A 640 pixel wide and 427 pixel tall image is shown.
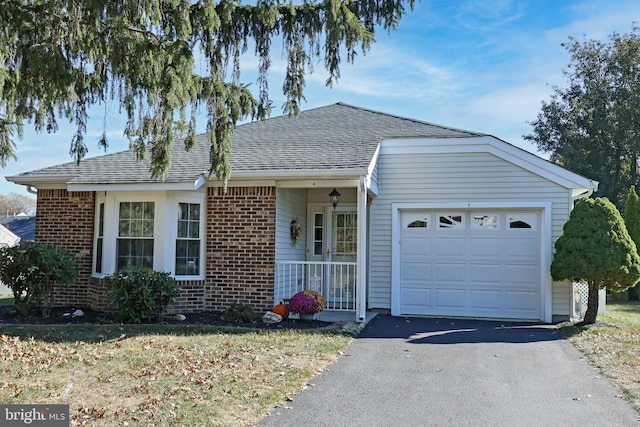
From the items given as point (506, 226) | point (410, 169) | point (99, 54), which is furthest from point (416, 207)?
point (99, 54)

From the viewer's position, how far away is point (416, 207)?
1071cm

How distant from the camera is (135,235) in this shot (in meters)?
10.2

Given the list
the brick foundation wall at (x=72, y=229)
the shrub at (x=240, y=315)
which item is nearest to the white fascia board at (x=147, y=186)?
the brick foundation wall at (x=72, y=229)

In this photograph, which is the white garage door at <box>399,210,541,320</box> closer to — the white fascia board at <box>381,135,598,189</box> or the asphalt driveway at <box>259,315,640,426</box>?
the white fascia board at <box>381,135,598,189</box>

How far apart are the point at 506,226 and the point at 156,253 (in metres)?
6.74

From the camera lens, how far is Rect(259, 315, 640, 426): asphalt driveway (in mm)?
4648

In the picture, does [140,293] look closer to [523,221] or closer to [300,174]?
[300,174]

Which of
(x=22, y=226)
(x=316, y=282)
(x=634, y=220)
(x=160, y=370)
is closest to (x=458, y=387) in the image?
(x=160, y=370)

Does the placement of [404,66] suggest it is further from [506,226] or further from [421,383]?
[421,383]

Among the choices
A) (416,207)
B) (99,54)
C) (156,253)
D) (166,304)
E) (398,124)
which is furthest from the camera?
(398,124)

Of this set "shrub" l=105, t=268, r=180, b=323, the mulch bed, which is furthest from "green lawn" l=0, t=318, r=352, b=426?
the mulch bed

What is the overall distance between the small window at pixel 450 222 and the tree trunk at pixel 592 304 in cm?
254

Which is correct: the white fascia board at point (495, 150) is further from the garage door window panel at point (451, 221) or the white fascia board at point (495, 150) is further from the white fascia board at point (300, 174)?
the white fascia board at point (300, 174)

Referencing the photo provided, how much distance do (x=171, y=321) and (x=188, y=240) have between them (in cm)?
168
